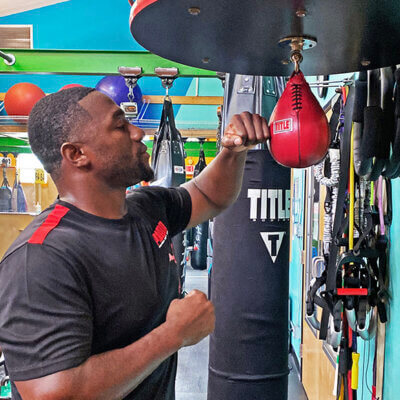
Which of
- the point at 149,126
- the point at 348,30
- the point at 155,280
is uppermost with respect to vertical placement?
the point at 149,126

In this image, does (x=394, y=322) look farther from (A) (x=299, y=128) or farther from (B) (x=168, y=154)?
(B) (x=168, y=154)

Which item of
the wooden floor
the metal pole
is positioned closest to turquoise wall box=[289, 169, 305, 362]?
the wooden floor

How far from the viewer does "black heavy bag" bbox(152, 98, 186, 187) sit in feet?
10.4

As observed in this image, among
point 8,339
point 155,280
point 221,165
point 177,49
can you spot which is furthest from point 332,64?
point 8,339

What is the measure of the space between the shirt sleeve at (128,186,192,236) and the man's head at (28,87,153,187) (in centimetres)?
26

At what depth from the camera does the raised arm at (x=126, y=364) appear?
936 millimetres

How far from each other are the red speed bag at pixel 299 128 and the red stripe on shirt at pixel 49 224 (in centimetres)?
62

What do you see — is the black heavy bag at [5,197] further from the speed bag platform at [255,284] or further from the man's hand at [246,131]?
the man's hand at [246,131]

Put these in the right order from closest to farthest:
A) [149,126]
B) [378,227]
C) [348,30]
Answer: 1. [348,30]
2. [378,227]
3. [149,126]

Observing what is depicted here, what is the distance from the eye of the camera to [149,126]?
386 cm

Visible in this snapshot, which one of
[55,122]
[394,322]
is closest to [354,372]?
[394,322]

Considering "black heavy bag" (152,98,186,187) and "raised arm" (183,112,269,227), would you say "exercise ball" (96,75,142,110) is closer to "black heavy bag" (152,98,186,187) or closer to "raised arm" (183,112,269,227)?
"black heavy bag" (152,98,186,187)

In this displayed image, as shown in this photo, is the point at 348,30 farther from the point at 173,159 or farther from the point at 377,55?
the point at 173,159

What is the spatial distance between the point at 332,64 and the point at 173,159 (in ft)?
7.07
